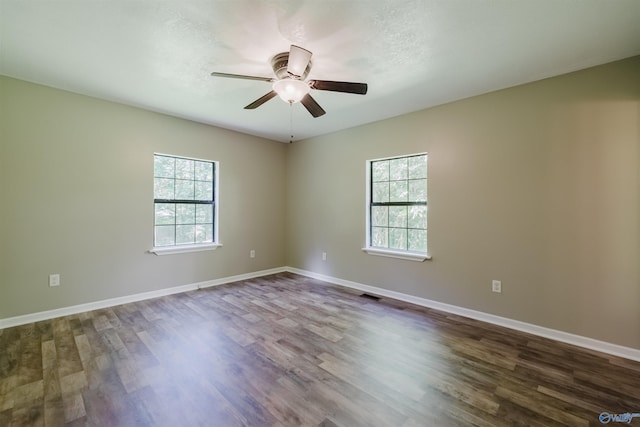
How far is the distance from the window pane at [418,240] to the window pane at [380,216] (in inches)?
17.1

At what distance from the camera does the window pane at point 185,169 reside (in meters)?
4.07

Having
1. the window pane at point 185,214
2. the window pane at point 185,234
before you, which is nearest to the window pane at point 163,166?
→ the window pane at point 185,214

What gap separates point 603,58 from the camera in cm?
232

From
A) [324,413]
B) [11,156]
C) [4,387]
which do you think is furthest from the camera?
[11,156]

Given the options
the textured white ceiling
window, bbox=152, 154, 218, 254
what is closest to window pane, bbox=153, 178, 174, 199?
window, bbox=152, 154, 218, 254

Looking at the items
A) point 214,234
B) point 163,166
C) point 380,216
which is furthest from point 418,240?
point 163,166

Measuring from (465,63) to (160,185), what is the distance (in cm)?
398

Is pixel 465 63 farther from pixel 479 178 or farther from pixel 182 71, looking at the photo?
pixel 182 71

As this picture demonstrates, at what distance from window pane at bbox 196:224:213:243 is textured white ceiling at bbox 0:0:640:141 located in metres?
2.01

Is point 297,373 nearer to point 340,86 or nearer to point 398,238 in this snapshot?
point 340,86

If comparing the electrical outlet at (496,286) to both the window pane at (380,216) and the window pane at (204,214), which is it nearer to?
the window pane at (380,216)

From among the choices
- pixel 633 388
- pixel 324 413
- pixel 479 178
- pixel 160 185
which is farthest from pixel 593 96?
pixel 160 185

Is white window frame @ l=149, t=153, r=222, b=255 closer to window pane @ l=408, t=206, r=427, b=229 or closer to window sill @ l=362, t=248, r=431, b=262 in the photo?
window sill @ l=362, t=248, r=431, b=262

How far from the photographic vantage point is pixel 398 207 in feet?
12.7
